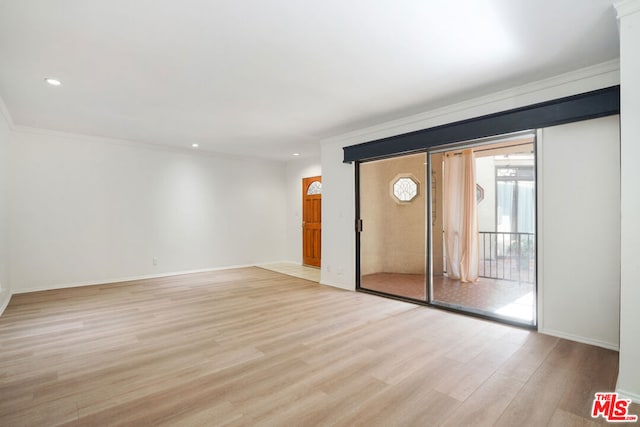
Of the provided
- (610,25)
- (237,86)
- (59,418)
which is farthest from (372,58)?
(59,418)

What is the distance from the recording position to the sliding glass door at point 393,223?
208 inches

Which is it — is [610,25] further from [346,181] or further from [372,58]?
[346,181]

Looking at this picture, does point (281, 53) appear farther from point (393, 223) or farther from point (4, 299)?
point (4, 299)

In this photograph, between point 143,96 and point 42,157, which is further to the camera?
point 42,157

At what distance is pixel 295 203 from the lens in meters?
8.02

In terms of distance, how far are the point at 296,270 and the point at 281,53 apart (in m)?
5.08

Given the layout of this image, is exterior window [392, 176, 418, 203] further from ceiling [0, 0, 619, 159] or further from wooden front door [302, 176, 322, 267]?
wooden front door [302, 176, 322, 267]

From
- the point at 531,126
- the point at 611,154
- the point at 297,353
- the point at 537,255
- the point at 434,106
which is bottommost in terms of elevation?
the point at 297,353

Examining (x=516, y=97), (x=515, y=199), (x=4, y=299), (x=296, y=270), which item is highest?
(x=516, y=97)

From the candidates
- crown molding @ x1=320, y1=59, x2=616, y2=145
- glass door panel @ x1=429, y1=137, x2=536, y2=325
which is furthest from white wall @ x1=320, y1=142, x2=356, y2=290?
glass door panel @ x1=429, y1=137, x2=536, y2=325

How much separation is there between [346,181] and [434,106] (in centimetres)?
185

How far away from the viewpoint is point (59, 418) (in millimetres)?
1885

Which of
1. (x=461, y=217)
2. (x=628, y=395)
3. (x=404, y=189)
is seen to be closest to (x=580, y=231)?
(x=628, y=395)

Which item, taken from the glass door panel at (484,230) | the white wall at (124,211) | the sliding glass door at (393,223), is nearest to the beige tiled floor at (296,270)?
the white wall at (124,211)
